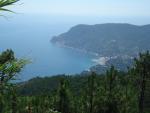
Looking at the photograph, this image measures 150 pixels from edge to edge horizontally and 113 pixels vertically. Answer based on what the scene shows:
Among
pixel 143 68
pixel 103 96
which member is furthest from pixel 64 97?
pixel 143 68

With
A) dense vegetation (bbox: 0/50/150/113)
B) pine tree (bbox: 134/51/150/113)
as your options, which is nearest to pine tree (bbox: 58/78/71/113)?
dense vegetation (bbox: 0/50/150/113)

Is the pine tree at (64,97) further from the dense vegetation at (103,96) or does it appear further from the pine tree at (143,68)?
the pine tree at (143,68)

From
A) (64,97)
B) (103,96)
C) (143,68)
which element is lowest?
(64,97)

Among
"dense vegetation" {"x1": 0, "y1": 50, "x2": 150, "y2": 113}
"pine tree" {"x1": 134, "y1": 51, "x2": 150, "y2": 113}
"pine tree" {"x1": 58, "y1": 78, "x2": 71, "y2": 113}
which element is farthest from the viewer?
"pine tree" {"x1": 134, "y1": 51, "x2": 150, "y2": 113}

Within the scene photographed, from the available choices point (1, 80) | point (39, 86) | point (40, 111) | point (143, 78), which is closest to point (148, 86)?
point (143, 78)

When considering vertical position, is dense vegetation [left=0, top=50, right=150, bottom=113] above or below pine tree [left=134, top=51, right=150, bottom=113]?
below

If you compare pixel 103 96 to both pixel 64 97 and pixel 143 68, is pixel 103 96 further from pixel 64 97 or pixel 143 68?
pixel 143 68

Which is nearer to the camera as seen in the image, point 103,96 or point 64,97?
point 103,96

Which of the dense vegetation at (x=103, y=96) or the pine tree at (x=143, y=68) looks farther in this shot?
the pine tree at (x=143, y=68)

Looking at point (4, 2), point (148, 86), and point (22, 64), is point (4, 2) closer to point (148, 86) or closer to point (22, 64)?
point (22, 64)

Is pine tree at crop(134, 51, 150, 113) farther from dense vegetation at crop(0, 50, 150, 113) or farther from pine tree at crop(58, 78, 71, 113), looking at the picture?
pine tree at crop(58, 78, 71, 113)

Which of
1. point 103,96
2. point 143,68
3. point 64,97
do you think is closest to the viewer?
point 103,96

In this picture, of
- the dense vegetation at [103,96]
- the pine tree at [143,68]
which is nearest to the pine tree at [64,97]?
the dense vegetation at [103,96]
